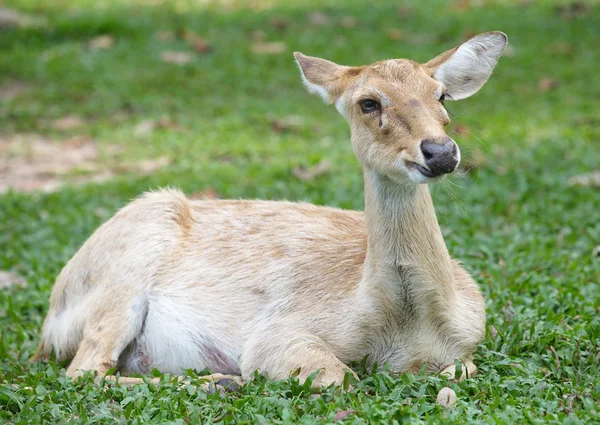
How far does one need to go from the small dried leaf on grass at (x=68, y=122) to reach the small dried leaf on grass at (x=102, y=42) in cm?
252

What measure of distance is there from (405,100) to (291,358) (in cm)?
143

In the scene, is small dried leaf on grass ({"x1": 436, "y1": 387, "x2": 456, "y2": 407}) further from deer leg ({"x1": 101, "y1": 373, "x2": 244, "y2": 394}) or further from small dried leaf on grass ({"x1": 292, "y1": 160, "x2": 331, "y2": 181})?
small dried leaf on grass ({"x1": 292, "y1": 160, "x2": 331, "y2": 181})

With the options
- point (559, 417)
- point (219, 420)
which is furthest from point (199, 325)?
point (559, 417)

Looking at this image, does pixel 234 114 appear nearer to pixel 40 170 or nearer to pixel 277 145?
pixel 277 145

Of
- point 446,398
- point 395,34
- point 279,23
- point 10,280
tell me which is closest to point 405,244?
point 446,398

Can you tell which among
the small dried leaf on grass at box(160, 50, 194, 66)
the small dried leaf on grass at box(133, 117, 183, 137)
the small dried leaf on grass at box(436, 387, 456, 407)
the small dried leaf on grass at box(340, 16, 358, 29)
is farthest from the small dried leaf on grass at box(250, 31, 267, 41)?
the small dried leaf on grass at box(436, 387, 456, 407)

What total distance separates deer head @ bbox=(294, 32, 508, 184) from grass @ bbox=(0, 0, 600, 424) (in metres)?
0.56

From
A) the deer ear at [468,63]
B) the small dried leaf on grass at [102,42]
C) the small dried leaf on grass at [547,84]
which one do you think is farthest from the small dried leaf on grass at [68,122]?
the deer ear at [468,63]

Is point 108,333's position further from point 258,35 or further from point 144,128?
point 258,35

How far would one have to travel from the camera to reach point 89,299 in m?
5.54

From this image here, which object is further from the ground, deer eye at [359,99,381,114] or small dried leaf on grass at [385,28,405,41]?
small dried leaf on grass at [385,28,405,41]

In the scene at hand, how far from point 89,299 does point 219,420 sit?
167 centimetres

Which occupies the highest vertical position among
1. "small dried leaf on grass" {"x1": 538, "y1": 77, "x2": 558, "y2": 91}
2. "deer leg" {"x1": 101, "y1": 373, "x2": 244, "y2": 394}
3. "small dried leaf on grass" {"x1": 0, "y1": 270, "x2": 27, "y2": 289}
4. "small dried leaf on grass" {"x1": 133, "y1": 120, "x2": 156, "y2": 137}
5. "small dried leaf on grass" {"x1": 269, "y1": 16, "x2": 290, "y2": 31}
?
"small dried leaf on grass" {"x1": 269, "y1": 16, "x2": 290, "y2": 31}

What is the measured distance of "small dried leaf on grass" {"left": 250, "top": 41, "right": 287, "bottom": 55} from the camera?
1338cm
